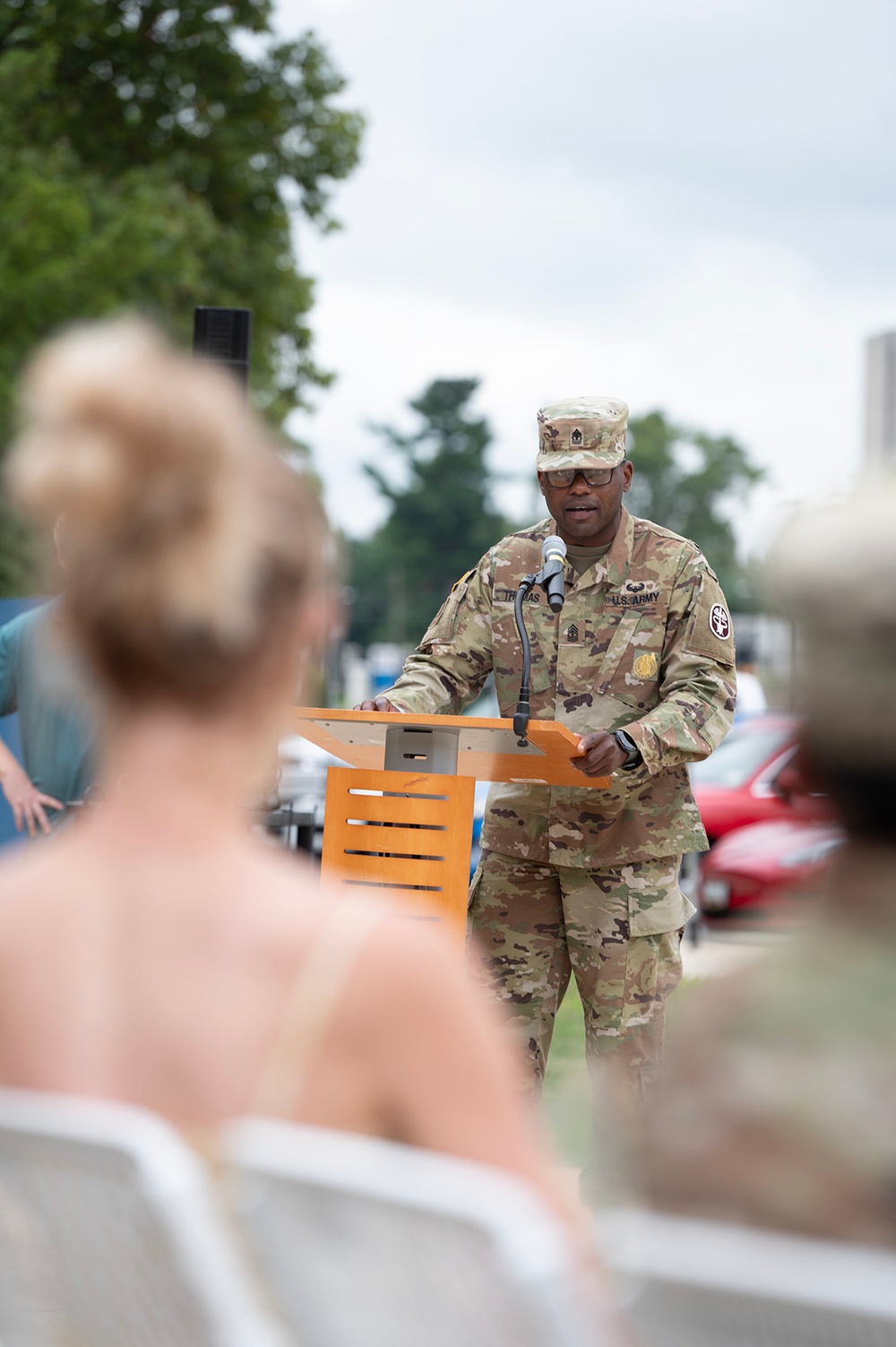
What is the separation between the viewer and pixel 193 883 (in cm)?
124

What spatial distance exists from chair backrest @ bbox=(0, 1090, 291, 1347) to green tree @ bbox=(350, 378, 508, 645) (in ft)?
256

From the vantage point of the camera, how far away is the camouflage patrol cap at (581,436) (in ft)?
13.9

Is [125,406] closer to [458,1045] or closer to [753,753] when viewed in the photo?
[458,1045]

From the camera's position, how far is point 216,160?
19.3 m

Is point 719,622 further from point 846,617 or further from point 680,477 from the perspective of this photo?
point 680,477

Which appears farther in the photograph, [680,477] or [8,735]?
[680,477]

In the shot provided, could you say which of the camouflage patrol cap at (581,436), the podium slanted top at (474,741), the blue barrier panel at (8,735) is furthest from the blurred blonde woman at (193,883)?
the blue barrier panel at (8,735)

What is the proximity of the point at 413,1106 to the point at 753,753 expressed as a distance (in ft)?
39.5

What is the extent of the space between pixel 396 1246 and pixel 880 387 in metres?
4.42

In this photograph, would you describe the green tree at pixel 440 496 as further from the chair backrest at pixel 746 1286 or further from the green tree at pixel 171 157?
the chair backrest at pixel 746 1286

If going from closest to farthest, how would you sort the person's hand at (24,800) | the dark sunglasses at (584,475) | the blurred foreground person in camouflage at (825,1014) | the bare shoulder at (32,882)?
1. the blurred foreground person in camouflage at (825,1014)
2. the bare shoulder at (32,882)
3. the dark sunglasses at (584,475)
4. the person's hand at (24,800)

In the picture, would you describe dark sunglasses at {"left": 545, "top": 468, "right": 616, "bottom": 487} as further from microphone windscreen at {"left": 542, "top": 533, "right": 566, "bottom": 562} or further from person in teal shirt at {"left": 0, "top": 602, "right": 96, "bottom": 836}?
person in teal shirt at {"left": 0, "top": 602, "right": 96, "bottom": 836}

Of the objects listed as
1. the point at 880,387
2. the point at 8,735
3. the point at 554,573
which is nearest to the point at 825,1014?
the point at 554,573

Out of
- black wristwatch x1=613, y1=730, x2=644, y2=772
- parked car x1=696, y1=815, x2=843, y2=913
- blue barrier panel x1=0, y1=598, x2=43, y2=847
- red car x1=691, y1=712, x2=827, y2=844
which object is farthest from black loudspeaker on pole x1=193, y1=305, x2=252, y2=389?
red car x1=691, y1=712, x2=827, y2=844
